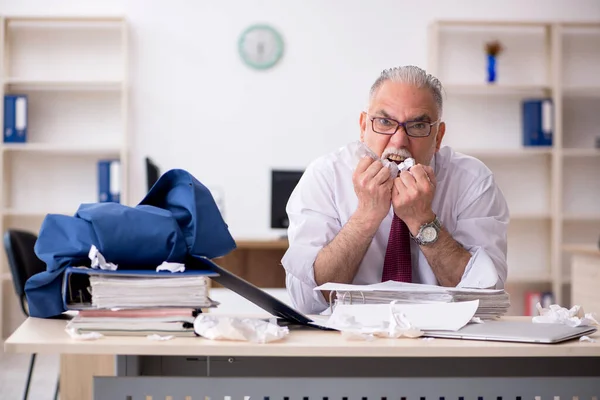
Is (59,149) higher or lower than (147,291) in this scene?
higher

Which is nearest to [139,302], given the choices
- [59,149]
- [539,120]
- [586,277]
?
[586,277]

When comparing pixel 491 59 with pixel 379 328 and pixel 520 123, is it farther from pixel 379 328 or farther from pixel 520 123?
pixel 379 328

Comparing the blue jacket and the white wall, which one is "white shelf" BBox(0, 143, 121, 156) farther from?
the blue jacket

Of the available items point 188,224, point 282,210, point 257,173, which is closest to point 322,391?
point 188,224

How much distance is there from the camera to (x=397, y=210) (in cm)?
189

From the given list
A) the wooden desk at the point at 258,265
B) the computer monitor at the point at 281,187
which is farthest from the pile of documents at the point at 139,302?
the computer monitor at the point at 281,187

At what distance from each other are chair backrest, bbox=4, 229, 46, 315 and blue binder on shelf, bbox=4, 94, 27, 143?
2.24 meters

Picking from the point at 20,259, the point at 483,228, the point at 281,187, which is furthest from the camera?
the point at 281,187

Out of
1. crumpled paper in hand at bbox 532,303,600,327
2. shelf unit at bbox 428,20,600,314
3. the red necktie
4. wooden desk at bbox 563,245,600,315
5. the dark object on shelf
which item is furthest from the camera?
shelf unit at bbox 428,20,600,314

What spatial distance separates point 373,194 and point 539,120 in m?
3.85

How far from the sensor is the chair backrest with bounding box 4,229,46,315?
288cm

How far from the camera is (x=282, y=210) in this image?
15.1 feet

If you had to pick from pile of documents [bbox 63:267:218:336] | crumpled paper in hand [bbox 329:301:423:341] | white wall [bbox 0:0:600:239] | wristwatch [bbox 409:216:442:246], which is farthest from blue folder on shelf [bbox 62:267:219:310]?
white wall [bbox 0:0:600:239]

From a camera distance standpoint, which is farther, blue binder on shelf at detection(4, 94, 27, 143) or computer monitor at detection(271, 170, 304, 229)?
blue binder on shelf at detection(4, 94, 27, 143)
